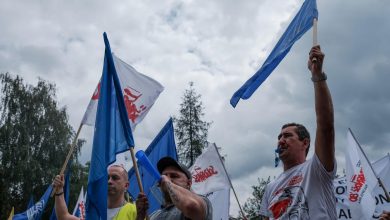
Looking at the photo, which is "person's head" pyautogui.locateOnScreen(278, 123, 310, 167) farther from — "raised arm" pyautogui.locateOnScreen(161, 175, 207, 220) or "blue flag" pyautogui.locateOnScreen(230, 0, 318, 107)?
"raised arm" pyautogui.locateOnScreen(161, 175, 207, 220)

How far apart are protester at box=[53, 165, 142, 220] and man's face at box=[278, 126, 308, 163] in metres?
1.50

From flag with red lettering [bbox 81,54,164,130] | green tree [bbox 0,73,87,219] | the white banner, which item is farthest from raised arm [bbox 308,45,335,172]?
green tree [bbox 0,73,87,219]

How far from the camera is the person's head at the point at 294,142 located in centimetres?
371

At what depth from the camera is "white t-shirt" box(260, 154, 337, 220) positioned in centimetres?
322

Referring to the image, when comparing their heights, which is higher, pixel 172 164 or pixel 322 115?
pixel 172 164

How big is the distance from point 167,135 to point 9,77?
22.0 metres

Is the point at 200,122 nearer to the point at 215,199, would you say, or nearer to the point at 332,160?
the point at 215,199

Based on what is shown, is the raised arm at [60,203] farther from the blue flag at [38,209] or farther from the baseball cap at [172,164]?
the blue flag at [38,209]

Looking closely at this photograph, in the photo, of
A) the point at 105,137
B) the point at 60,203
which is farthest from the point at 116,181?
the point at 105,137

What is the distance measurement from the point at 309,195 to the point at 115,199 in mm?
2137

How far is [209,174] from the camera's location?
8375 mm

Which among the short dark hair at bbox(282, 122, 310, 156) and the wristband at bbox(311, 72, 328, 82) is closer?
the wristband at bbox(311, 72, 328, 82)

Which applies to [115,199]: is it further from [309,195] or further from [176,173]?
[309,195]

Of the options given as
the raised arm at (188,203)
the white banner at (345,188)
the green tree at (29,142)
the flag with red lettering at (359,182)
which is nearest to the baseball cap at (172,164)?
the raised arm at (188,203)
